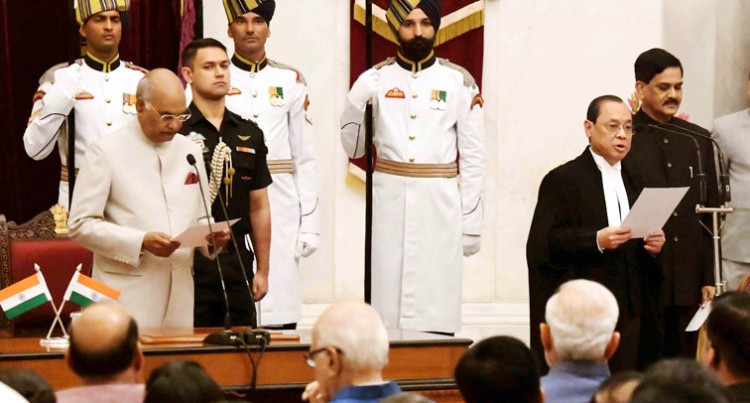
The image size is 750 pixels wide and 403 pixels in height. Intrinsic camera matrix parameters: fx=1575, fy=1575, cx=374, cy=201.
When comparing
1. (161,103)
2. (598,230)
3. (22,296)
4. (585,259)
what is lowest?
(22,296)

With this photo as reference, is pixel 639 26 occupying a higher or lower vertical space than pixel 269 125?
higher

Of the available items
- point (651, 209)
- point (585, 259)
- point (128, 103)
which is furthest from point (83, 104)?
point (651, 209)

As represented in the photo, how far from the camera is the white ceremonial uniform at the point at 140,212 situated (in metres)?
5.97

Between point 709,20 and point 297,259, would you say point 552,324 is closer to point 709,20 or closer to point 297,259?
point 297,259

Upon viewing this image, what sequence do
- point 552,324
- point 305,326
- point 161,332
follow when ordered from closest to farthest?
1. point 552,324
2. point 161,332
3. point 305,326

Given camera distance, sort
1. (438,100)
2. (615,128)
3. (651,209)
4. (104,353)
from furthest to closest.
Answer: (438,100)
(615,128)
(651,209)
(104,353)

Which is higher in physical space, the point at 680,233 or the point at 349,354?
the point at 680,233

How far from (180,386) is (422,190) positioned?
4.35 meters

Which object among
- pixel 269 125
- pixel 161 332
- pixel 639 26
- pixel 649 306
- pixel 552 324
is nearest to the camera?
pixel 552 324

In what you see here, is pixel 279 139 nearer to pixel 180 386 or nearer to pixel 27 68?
pixel 27 68

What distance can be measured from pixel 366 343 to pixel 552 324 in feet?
1.94

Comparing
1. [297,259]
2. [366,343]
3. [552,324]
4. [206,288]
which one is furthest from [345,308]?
[297,259]

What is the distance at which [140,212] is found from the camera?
604 cm

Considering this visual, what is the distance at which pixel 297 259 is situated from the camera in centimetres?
800
